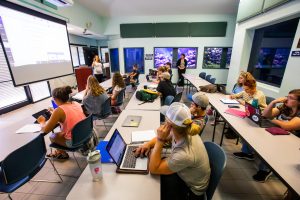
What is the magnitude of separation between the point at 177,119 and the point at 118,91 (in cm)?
265

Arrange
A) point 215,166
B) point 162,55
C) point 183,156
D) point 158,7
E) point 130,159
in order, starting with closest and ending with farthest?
1. point 183,156
2. point 215,166
3. point 130,159
4. point 158,7
5. point 162,55

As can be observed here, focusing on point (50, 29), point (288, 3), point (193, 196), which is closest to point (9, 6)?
point (50, 29)

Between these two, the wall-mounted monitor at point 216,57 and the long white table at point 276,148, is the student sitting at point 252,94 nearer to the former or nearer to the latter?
the long white table at point 276,148

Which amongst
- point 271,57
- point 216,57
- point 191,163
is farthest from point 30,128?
point 216,57

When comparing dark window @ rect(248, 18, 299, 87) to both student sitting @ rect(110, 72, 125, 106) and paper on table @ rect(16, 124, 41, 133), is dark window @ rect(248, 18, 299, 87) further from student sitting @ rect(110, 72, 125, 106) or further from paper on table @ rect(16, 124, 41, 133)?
paper on table @ rect(16, 124, 41, 133)

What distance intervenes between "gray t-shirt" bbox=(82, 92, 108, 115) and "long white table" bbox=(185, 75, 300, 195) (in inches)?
88.6

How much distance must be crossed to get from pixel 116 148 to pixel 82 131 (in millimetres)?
922

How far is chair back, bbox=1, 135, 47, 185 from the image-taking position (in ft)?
4.15

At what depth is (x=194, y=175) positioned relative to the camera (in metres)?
1.11

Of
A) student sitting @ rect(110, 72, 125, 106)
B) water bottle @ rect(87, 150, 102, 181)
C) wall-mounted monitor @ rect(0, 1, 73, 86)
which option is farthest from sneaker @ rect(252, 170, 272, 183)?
wall-mounted monitor @ rect(0, 1, 73, 86)

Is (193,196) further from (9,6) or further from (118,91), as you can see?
(9,6)

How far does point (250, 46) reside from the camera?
5055 mm

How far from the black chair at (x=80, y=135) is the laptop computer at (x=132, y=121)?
1.69 ft

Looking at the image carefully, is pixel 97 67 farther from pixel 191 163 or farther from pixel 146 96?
pixel 191 163
